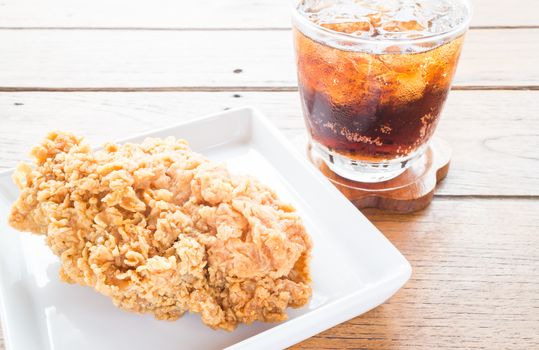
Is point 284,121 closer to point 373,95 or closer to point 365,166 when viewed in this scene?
point 365,166

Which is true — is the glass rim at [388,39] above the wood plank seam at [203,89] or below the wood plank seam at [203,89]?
above

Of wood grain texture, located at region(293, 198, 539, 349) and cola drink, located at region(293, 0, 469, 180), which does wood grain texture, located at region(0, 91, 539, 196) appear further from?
cola drink, located at region(293, 0, 469, 180)

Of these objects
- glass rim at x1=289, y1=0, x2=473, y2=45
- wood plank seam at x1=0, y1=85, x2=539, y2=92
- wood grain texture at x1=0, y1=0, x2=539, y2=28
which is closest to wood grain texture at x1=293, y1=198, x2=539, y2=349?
glass rim at x1=289, y1=0, x2=473, y2=45

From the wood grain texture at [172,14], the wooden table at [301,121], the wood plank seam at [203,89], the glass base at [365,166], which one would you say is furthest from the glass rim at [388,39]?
the wood grain texture at [172,14]

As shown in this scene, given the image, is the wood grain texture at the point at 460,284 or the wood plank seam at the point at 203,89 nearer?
the wood grain texture at the point at 460,284

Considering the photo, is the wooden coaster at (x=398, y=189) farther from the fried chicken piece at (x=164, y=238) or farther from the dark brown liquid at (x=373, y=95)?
the fried chicken piece at (x=164, y=238)

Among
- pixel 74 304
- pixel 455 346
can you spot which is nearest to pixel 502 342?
pixel 455 346

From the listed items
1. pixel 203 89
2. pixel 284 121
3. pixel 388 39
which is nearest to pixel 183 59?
pixel 203 89

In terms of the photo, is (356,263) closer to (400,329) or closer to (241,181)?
(400,329)
